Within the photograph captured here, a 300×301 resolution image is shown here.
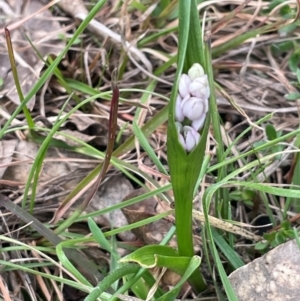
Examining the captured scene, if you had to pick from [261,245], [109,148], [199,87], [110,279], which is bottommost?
[261,245]

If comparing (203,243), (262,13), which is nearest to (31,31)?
(262,13)

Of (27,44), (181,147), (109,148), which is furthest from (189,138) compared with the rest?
(27,44)

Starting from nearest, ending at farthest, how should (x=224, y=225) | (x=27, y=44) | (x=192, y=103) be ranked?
1. (x=192, y=103)
2. (x=224, y=225)
3. (x=27, y=44)

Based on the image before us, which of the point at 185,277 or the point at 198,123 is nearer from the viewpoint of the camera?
the point at 198,123

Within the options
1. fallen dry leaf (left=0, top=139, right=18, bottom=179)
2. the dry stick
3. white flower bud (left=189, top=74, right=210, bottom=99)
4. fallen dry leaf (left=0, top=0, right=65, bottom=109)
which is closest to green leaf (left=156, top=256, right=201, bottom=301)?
the dry stick

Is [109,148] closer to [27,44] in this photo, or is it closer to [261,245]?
[261,245]

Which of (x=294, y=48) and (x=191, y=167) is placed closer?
(x=191, y=167)

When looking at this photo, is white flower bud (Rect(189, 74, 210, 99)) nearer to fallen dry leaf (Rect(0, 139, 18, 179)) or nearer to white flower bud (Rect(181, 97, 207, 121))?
white flower bud (Rect(181, 97, 207, 121))

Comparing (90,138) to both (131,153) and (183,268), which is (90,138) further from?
(183,268)
